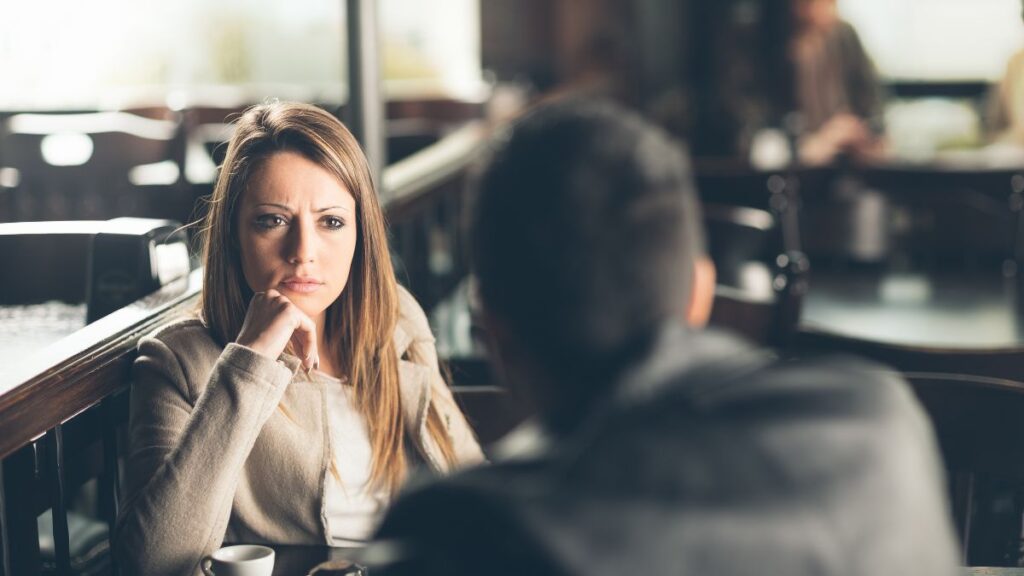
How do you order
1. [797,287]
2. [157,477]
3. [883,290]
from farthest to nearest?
[883,290], [797,287], [157,477]

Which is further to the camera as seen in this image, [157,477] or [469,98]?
[469,98]

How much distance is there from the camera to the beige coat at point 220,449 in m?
1.32

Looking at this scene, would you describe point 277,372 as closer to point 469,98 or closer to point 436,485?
point 436,485

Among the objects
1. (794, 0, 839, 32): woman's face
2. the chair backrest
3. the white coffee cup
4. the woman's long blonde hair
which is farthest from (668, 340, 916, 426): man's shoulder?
(794, 0, 839, 32): woman's face

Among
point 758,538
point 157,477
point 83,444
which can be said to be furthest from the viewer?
point 83,444

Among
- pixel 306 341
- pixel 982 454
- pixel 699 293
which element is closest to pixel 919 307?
pixel 982 454

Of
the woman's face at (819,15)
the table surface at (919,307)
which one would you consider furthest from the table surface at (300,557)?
the woman's face at (819,15)

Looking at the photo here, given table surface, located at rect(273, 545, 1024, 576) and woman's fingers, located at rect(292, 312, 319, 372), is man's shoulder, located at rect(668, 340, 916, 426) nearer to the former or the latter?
table surface, located at rect(273, 545, 1024, 576)

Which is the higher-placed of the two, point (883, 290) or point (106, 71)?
point (106, 71)

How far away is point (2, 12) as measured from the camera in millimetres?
3502

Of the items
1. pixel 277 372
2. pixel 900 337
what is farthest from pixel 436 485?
pixel 900 337

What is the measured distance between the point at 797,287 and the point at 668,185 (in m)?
1.80

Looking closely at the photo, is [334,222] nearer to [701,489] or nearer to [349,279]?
[349,279]

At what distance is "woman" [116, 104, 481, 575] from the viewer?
4.36 ft
